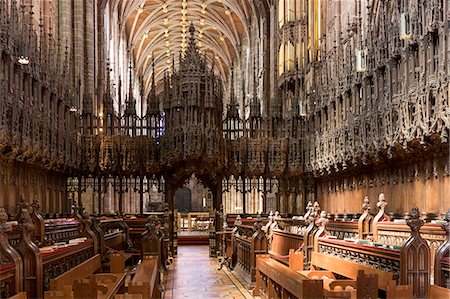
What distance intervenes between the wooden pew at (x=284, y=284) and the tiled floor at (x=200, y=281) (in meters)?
0.72

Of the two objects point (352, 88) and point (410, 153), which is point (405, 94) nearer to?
point (410, 153)

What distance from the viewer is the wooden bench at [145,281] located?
6086mm

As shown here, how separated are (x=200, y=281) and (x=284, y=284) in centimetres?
682

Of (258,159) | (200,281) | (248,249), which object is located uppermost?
(258,159)

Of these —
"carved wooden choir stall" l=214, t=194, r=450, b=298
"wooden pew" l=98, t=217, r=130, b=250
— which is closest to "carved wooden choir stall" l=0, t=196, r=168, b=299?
"carved wooden choir stall" l=214, t=194, r=450, b=298

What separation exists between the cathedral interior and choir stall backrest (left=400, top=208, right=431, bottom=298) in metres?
0.01

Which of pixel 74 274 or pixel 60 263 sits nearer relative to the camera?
pixel 74 274

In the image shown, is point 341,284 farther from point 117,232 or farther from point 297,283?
point 117,232

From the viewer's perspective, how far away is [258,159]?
72.6ft

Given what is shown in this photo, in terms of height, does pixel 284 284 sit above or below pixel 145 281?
below

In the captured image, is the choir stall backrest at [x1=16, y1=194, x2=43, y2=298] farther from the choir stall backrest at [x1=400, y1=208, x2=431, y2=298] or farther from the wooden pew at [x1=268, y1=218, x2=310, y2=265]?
the wooden pew at [x1=268, y1=218, x2=310, y2=265]

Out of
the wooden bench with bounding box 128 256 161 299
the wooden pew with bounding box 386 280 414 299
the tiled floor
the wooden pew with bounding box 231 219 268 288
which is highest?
the wooden pew with bounding box 386 280 414 299

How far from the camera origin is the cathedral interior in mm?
7320

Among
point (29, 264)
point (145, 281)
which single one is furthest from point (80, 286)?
point (145, 281)
